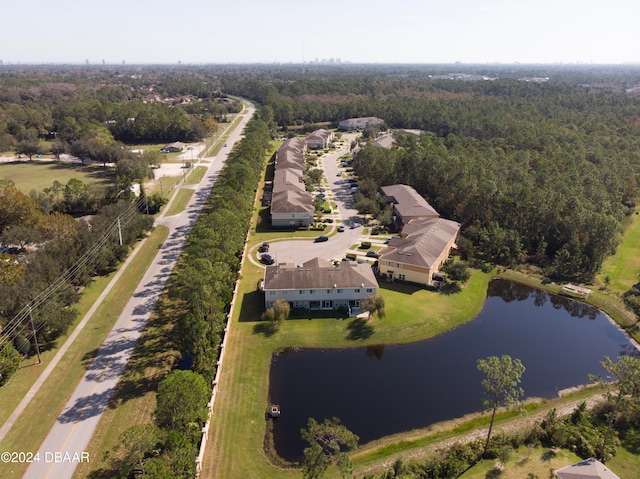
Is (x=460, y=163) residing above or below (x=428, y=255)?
above

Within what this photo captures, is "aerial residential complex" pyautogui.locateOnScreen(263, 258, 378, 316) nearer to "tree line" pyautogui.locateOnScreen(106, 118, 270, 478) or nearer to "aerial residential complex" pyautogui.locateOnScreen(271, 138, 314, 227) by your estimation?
"tree line" pyautogui.locateOnScreen(106, 118, 270, 478)

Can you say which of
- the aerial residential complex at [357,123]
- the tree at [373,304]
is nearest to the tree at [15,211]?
the tree at [373,304]

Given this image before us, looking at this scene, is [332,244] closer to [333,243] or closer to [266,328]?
[333,243]

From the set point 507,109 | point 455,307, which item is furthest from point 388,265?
point 507,109

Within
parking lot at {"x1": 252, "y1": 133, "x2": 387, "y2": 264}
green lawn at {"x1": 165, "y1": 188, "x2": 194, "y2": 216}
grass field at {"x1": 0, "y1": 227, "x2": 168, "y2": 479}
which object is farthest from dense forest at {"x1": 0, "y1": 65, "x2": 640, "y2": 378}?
green lawn at {"x1": 165, "y1": 188, "x2": 194, "y2": 216}

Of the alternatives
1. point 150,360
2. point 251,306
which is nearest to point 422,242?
point 251,306

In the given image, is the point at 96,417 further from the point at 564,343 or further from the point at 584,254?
the point at 584,254
